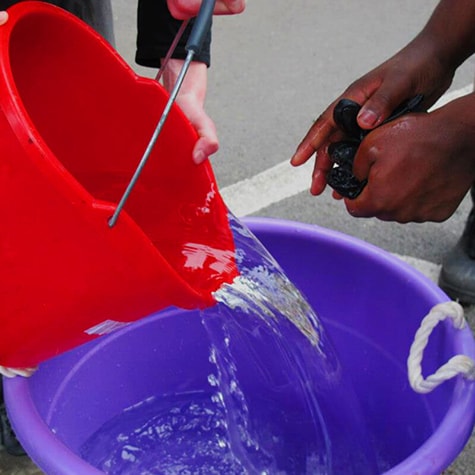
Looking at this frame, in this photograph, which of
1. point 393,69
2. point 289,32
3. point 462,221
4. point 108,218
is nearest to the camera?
point 108,218

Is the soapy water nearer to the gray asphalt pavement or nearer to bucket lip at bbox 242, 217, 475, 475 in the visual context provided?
bucket lip at bbox 242, 217, 475, 475

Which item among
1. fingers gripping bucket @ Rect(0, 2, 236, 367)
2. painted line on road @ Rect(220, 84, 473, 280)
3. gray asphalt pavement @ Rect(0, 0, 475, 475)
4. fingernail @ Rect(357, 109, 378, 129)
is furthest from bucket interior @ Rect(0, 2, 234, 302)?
painted line on road @ Rect(220, 84, 473, 280)

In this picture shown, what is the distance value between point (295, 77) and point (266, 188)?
61 centimetres

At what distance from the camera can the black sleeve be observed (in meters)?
1.12

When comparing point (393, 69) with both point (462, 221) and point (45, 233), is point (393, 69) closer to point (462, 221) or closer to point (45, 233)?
point (45, 233)

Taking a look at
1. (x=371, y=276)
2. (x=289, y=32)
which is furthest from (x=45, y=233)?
(x=289, y=32)

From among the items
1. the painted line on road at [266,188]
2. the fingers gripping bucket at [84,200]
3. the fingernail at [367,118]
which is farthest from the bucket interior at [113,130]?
the painted line on road at [266,188]

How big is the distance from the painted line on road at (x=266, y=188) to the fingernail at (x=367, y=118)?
85 centimetres

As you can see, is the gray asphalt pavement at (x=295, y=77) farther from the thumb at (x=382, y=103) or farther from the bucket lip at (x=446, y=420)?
the thumb at (x=382, y=103)

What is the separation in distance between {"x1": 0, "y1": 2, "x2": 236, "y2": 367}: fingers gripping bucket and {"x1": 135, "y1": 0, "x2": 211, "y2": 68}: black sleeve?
275 mm

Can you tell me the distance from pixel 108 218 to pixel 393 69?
479 mm

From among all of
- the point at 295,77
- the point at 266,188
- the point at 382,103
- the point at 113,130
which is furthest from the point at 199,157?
the point at 295,77

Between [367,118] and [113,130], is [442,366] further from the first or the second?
[113,130]

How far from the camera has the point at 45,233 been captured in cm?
65
